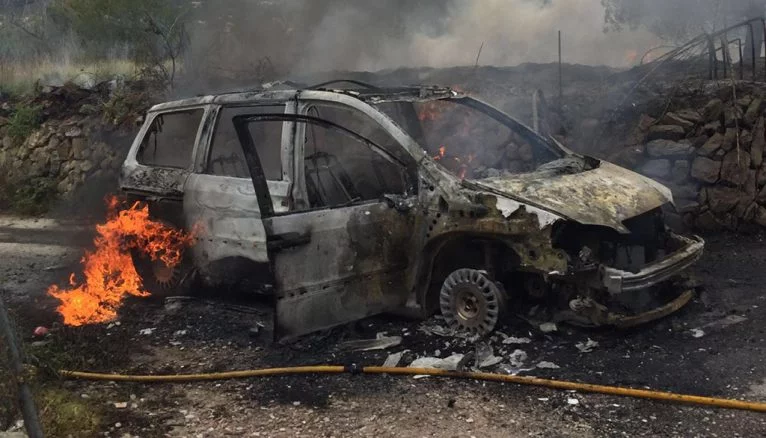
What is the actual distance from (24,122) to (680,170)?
470 inches

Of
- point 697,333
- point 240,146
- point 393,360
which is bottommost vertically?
point 697,333

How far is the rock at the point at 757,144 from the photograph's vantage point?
732cm

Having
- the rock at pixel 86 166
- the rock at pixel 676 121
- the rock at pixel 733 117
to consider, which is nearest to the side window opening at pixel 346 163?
the rock at pixel 676 121

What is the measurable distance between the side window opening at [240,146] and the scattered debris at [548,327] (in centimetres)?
242

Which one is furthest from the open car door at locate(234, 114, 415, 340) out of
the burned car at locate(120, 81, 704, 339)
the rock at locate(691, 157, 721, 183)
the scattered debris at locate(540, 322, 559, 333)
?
the rock at locate(691, 157, 721, 183)

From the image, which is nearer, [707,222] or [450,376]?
[450,376]

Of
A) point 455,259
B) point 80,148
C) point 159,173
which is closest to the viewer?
point 455,259

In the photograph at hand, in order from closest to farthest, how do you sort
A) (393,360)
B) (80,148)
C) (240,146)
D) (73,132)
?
(393,360)
(240,146)
(80,148)
(73,132)

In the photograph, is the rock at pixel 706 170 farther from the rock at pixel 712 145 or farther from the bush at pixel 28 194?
the bush at pixel 28 194

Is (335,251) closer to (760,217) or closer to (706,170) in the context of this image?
(706,170)

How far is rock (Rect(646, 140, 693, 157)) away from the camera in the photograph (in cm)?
757

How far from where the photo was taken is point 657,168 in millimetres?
7730

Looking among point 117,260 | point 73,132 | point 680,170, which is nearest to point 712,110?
point 680,170

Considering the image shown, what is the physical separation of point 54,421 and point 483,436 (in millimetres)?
2517
